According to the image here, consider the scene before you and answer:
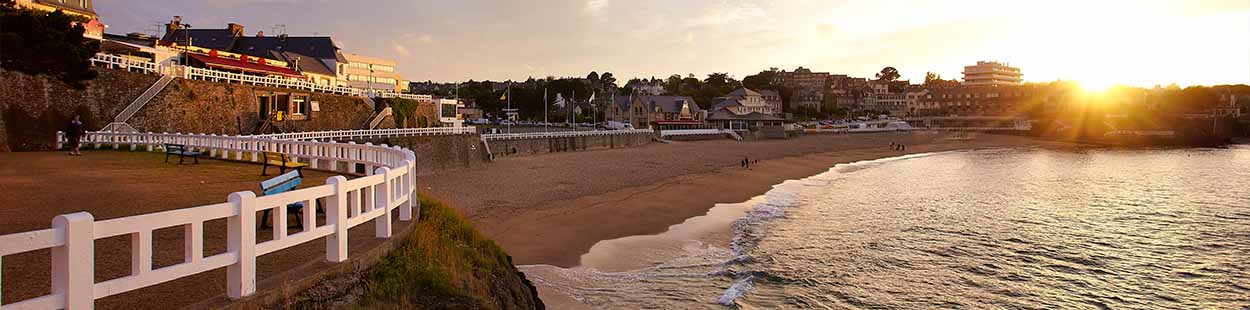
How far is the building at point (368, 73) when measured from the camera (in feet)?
209

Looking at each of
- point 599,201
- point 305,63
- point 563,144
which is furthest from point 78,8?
point 599,201

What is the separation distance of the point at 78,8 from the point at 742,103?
2884 inches

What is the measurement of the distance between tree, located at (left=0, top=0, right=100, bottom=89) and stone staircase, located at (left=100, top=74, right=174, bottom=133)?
1.87 meters

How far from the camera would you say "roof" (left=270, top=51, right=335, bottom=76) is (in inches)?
2127

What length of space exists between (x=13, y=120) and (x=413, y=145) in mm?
13018

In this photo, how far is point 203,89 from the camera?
31.8m

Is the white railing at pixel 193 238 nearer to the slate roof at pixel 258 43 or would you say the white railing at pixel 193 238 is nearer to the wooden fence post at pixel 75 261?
the wooden fence post at pixel 75 261

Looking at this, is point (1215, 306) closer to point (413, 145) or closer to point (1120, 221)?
point (1120, 221)

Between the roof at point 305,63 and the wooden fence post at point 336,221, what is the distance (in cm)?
5158

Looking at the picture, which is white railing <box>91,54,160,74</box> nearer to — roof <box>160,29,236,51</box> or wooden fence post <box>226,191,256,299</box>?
wooden fence post <box>226,191,256,299</box>

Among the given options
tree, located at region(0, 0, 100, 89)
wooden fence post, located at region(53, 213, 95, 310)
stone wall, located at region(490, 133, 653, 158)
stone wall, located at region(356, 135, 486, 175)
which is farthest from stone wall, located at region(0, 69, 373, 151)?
wooden fence post, located at region(53, 213, 95, 310)

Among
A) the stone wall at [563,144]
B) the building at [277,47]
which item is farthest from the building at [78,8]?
the stone wall at [563,144]

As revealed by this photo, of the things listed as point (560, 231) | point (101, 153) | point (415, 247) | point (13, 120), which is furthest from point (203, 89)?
point (415, 247)

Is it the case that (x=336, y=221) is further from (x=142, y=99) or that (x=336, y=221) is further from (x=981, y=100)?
(x=981, y=100)
